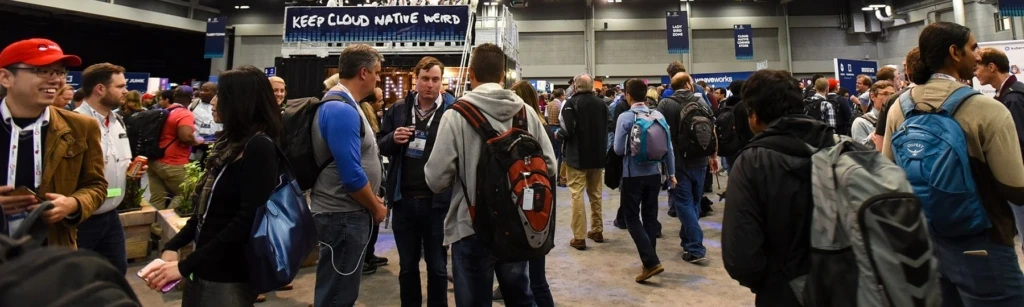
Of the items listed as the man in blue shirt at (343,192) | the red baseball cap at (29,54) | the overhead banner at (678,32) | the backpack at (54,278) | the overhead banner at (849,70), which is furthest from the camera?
the overhead banner at (678,32)

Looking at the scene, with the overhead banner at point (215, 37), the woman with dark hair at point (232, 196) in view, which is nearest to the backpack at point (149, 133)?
the woman with dark hair at point (232, 196)

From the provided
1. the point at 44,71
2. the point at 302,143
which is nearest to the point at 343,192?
the point at 302,143

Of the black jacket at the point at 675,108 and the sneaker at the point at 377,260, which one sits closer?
the sneaker at the point at 377,260

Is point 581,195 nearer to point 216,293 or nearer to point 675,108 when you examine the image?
point 675,108

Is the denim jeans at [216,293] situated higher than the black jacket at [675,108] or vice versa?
the black jacket at [675,108]

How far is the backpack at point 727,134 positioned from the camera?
16.2ft

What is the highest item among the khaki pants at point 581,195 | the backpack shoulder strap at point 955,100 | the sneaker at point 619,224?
the backpack shoulder strap at point 955,100

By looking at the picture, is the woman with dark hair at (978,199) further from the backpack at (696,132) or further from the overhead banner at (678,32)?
the overhead banner at (678,32)

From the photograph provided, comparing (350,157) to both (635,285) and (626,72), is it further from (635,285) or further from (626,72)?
(626,72)

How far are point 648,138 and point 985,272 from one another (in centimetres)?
233

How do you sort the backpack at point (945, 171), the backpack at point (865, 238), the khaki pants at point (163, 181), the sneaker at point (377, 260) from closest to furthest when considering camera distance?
1. the backpack at point (865, 238)
2. the backpack at point (945, 171)
3. the sneaker at point (377, 260)
4. the khaki pants at point (163, 181)

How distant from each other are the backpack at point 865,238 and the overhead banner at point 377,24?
873 centimetres

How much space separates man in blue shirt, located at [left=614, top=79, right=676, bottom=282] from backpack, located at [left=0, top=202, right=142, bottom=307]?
3.50 meters

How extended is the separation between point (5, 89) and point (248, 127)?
45.0 inches
